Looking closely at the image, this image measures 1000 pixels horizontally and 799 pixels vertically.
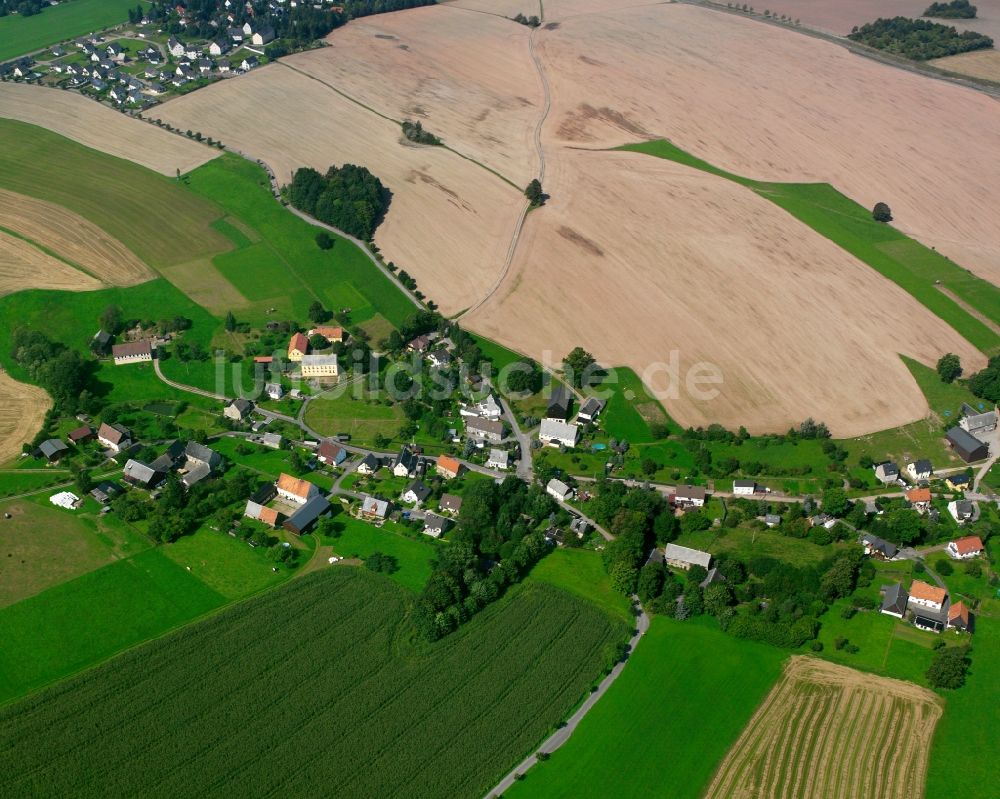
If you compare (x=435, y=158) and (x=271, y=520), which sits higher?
(x=435, y=158)

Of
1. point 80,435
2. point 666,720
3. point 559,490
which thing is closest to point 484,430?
point 559,490

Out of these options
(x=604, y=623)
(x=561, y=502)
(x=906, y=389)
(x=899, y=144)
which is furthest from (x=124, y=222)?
(x=899, y=144)

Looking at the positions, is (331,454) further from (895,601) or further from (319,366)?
(895,601)

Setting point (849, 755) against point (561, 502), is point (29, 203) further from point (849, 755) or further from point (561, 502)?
point (849, 755)

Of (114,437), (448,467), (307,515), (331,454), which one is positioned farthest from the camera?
(114,437)

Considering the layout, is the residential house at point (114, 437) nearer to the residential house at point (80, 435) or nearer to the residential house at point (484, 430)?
the residential house at point (80, 435)

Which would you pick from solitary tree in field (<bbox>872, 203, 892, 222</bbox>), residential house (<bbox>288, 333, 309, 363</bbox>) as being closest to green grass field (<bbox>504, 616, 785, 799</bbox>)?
residential house (<bbox>288, 333, 309, 363</bbox>)

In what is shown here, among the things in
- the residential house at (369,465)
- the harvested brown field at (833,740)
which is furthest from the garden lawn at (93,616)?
the harvested brown field at (833,740)
